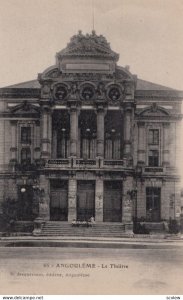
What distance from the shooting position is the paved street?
21625 millimetres

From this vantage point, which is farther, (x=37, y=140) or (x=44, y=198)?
(x=37, y=140)

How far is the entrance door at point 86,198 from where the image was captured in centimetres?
4188

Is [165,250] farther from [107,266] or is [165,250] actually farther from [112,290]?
[112,290]

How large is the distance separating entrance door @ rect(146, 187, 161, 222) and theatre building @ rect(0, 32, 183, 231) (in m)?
0.08

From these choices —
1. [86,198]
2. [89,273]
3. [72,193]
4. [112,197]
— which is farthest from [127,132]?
[89,273]

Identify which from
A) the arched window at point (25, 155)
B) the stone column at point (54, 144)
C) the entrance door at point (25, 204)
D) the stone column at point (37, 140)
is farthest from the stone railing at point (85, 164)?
the entrance door at point (25, 204)

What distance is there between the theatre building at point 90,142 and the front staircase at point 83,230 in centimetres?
66

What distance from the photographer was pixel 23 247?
31.2m

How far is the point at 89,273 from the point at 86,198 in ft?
61.4

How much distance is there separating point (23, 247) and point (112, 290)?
10.5m

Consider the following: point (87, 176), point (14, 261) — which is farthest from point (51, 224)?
point (14, 261)

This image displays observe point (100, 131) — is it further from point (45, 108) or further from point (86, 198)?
point (86, 198)

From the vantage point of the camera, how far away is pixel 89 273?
23.3m

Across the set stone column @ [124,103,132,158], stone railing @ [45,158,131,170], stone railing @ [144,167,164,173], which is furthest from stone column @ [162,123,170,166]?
stone railing @ [45,158,131,170]
